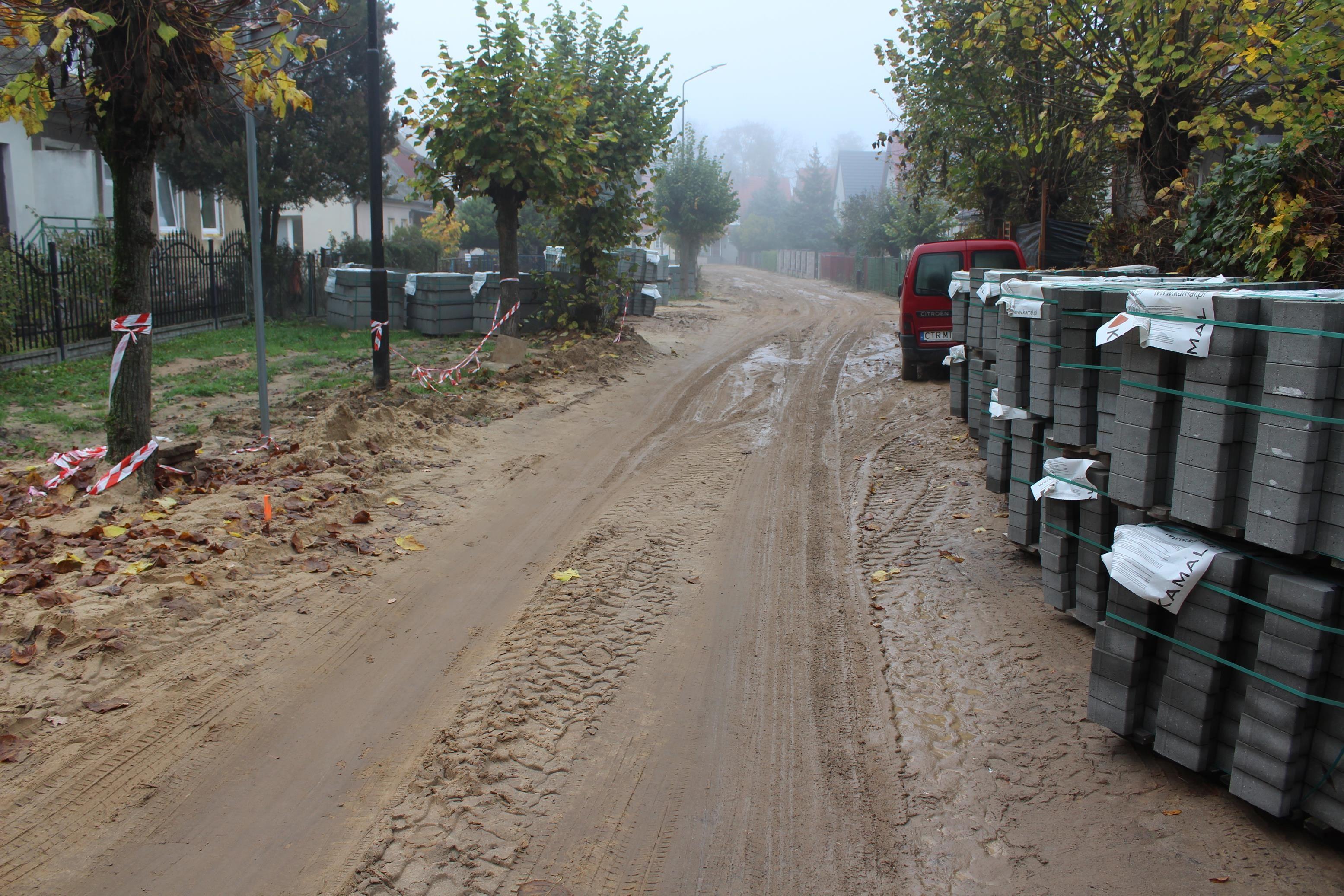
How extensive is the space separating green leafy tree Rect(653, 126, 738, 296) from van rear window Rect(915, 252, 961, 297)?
2394 centimetres

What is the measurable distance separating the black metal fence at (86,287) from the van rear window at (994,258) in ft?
37.2

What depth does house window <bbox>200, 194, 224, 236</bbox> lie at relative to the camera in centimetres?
2503

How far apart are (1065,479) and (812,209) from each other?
234ft

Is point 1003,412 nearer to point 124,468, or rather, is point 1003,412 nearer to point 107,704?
point 107,704

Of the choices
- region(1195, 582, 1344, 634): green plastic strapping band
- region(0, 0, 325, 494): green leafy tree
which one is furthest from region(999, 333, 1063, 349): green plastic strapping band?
region(0, 0, 325, 494): green leafy tree

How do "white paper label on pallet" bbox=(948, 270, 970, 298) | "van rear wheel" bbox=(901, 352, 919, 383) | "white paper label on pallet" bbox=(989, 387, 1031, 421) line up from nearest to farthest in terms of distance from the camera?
"white paper label on pallet" bbox=(989, 387, 1031, 421) < "white paper label on pallet" bbox=(948, 270, 970, 298) < "van rear wheel" bbox=(901, 352, 919, 383)

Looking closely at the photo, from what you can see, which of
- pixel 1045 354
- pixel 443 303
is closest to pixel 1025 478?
pixel 1045 354

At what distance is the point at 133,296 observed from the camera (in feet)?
25.0

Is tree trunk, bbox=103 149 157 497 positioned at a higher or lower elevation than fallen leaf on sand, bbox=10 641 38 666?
→ higher

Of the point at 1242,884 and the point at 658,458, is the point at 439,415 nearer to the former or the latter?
the point at 658,458

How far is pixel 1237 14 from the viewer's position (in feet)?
30.1

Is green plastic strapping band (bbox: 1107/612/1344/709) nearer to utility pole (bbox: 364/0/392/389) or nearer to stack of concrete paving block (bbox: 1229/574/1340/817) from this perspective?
stack of concrete paving block (bbox: 1229/574/1340/817)

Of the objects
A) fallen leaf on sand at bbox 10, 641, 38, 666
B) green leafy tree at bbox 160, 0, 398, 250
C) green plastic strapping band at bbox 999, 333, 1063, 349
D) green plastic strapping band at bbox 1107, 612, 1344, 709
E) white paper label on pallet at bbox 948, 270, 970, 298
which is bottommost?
fallen leaf on sand at bbox 10, 641, 38, 666

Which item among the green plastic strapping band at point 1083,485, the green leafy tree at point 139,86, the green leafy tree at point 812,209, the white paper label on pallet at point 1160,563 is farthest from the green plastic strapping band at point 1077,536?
the green leafy tree at point 812,209
